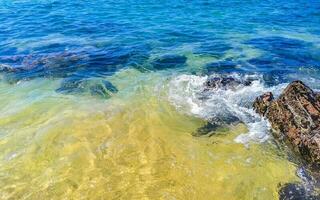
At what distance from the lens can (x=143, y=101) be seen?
15172 mm

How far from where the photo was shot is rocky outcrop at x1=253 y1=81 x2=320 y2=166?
11.2 m

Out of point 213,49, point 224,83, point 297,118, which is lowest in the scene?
point 213,49

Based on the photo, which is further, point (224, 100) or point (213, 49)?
point (213, 49)

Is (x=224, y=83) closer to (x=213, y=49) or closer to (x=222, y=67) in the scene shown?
(x=222, y=67)

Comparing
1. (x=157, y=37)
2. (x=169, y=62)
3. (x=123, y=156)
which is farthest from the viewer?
(x=157, y=37)

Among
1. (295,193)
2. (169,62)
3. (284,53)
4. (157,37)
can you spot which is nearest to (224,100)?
(169,62)

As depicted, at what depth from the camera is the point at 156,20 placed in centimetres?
2731

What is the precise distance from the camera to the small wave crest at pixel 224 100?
1300 cm

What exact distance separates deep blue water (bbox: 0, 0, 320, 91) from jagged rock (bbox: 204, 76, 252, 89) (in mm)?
1330

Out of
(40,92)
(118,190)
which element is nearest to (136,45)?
(40,92)

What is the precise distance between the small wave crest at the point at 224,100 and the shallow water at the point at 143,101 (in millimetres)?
41

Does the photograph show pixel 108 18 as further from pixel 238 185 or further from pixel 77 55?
pixel 238 185

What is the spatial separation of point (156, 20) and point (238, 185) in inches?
737

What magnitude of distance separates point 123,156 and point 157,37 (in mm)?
13112
